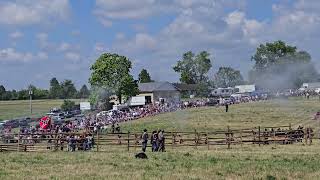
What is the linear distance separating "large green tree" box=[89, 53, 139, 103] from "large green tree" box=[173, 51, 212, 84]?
64543 mm

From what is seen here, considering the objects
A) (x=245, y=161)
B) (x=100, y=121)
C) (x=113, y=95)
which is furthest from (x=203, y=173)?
(x=113, y=95)

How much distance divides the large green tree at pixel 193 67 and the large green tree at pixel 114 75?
2541 inches

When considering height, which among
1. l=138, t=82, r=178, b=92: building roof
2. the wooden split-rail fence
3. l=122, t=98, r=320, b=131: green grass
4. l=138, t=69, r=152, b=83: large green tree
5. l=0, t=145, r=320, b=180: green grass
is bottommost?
l=0, t=145, r=320, b=180: green grass

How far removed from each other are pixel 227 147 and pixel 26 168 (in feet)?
62.9

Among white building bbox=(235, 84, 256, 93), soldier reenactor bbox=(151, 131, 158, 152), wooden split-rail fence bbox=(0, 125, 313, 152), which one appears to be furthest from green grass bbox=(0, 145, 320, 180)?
white building bbox=(235, 84, 256, 93)

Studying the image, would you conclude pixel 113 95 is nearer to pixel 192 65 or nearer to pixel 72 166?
pixel 192 65

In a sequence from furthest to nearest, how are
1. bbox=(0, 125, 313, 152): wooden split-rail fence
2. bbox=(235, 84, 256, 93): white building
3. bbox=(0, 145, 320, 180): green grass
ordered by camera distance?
bbox=(235, 84, 256, 93): white building, bbox=(0, 125, 313, 152): wooden split-rail fence, bbox=(0, 145, 320, 180): green grass

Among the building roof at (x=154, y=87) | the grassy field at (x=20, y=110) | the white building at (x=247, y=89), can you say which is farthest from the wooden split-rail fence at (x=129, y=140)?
the white building at (x=247, y=89)

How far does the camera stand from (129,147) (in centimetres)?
4306

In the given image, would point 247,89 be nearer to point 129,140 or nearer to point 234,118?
point 234,118

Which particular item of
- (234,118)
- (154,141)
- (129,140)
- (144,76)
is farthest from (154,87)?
(154,141)

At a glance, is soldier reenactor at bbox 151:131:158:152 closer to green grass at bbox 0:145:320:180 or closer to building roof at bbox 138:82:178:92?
green grass at bbox 0:145:320:180

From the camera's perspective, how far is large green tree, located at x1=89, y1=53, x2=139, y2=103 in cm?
10469

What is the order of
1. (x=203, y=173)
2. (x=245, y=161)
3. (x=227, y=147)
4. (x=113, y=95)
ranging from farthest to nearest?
1. (x=113, y=95)
2. (x=227, y=147)
3. (x=245, y=161)
4. (x=203, y=173)
